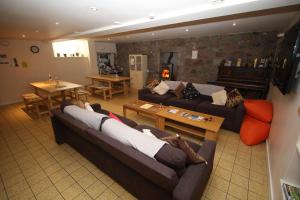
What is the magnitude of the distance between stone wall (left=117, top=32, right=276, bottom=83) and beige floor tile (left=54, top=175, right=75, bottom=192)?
5302mm

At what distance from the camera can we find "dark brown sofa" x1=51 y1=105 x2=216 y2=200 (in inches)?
45.5

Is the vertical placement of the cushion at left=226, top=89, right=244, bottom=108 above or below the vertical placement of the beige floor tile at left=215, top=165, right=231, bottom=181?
above

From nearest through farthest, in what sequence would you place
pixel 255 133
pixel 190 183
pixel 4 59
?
pixel 190 183 → pixel 255 133 → pixel 4 59

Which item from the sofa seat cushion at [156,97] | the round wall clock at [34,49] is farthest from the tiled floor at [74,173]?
the round wall clock at [34,49]

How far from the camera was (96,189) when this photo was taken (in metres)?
1.82

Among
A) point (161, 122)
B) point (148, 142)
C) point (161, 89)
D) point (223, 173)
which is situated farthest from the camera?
point (161, 89)

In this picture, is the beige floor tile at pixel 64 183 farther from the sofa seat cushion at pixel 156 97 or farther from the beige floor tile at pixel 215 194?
the sofa seat cushion at pixel 156 97

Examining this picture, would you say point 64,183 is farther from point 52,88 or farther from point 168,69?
point 168,69

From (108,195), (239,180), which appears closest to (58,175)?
(108,195)

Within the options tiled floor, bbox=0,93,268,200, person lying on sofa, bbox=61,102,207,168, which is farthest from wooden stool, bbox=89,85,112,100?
person lying on sofa, bbox=61,102,207,168

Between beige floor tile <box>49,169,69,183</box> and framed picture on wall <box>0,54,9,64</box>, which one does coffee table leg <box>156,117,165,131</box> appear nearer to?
beige floor tile <box>49,169,69,183</box>

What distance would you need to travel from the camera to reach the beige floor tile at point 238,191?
173cm

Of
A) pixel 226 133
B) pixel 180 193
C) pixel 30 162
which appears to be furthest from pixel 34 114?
pixel 226 133

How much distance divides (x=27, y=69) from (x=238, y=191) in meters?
7.16
